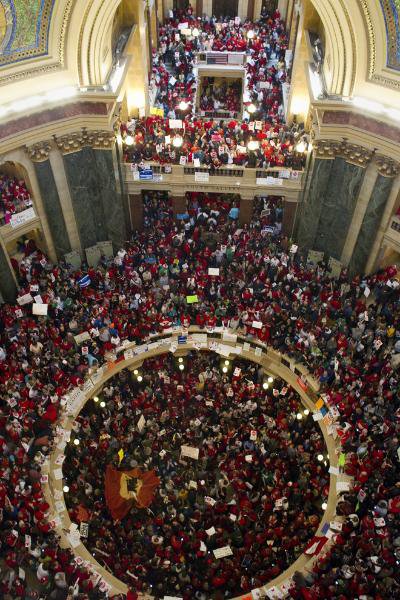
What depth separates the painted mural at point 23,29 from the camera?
1855 cm

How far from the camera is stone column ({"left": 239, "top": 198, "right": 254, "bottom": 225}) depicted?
85.8 feet

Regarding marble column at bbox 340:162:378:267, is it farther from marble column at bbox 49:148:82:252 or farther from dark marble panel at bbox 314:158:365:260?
marble column at bbox 49:148:82:252

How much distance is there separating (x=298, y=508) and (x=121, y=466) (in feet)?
22.3

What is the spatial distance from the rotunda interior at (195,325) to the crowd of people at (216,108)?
0.66 feet

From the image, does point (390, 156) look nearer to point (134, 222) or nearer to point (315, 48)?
point (315, 48)

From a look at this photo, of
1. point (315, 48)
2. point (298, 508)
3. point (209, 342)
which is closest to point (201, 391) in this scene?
point (209, 342)

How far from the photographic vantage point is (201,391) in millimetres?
21969

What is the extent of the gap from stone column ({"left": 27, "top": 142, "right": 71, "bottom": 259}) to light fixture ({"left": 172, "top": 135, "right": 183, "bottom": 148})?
624 centimetres

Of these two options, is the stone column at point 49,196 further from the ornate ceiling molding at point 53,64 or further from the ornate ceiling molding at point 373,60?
the ornate ceiling molding at point 373,60

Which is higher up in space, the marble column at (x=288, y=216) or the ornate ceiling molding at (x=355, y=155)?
the ornate ceiling molding at (x=355, y=155)

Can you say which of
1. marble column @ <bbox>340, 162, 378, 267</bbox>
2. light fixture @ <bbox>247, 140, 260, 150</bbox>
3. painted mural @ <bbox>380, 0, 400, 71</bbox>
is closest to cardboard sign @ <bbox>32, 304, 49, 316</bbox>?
light fixture @ <bbox>247, 140, 260, 150</bbox>

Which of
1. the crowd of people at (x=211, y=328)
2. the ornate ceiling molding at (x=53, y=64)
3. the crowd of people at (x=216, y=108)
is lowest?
the crowd of people at (x=211, y=328)

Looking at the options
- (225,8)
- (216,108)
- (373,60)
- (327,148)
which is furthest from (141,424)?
(225,8)

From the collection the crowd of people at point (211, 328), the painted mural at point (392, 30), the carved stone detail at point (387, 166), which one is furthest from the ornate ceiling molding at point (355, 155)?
the crowd of people at point (211, 328)
